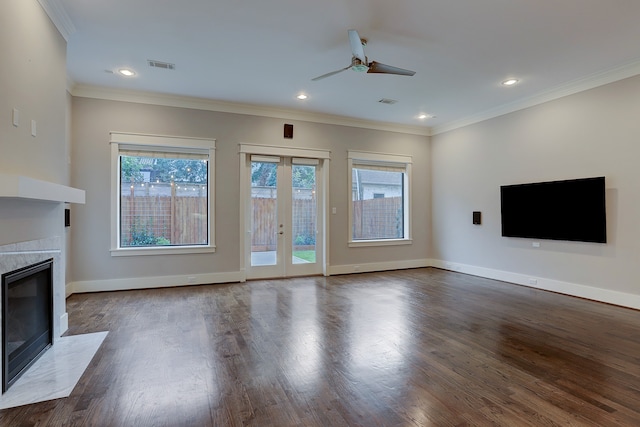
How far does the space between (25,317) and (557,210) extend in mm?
6699

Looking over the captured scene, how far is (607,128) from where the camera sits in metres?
4.61

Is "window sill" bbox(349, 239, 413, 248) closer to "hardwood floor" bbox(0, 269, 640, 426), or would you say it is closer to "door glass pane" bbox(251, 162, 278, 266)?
"door glass pane" bbox(251, 162, 278, 266)

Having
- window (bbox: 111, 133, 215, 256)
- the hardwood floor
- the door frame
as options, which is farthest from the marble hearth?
the door frame

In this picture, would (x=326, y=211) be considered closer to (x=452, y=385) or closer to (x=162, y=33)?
(x=162, y=33)

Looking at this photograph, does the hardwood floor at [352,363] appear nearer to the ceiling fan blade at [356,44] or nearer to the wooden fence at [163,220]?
the wooden fence at [163,220]

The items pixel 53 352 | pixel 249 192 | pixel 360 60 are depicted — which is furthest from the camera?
pixel 249 192

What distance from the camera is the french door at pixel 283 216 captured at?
20.3 feet

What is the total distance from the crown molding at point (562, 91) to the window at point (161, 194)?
5124mm

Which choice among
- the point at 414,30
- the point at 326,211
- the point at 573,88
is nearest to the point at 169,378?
the point at 414,30

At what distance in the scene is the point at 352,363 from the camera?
9.06 ft

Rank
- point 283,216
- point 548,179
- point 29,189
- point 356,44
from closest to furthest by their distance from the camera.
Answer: point 29,189 < point 356,44 < point 548,179 < point 283,216

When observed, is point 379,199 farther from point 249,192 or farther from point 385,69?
point 385,69

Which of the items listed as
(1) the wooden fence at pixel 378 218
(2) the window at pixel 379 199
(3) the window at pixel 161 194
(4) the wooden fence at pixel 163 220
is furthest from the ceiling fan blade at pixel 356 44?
(1) the wooden fence at pixel 378 218

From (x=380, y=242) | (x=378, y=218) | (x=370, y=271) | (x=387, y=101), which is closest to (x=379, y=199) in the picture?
(x=378, y=218)
